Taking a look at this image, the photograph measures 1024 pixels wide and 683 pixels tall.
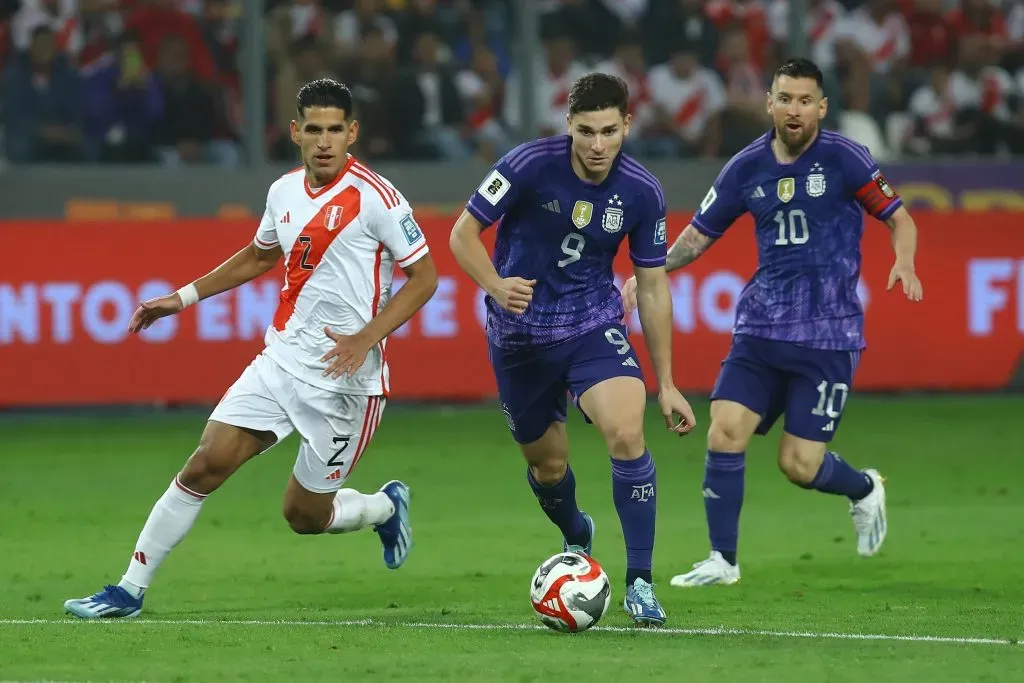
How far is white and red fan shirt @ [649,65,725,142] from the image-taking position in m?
18.2

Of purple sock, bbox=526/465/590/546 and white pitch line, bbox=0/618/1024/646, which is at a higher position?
purple sock, bbox=526/465/590/546

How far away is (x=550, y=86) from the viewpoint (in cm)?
1797

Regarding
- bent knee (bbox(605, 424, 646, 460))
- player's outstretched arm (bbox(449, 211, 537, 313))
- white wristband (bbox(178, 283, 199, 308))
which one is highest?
player's outstretched arm (bbox(449, 211, 537, 313))

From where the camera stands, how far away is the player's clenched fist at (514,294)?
22.5 ft

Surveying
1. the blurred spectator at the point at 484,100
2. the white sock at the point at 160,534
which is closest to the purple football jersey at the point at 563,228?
the white sock at the point at 160,534

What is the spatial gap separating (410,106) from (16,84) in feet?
12.5

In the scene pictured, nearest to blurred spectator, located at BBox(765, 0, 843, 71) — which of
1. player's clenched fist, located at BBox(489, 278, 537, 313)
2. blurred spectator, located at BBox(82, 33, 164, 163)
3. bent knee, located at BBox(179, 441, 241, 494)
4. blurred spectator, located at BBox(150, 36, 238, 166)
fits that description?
blurred spectator, located at BBox(150, 36, 238, 166)

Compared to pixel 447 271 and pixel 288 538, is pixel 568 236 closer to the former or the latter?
pixel 288 538

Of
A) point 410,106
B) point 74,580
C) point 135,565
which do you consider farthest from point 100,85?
point 135,565

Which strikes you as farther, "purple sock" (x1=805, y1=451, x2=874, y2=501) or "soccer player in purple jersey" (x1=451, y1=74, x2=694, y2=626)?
"purple sock" (x1=805, y1=451, x2=874, y2=501)

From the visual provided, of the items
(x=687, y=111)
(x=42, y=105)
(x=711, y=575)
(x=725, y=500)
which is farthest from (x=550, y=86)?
(x=711, y=575)

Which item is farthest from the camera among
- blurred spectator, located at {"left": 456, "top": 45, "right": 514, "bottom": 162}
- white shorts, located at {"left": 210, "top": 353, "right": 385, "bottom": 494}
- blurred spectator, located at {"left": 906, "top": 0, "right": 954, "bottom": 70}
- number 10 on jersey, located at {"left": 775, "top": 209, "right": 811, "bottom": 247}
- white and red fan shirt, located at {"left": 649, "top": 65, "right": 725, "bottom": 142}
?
blurred spectator, located at {"left": 906, "top": 0, "right": 954, "bottom": 70}

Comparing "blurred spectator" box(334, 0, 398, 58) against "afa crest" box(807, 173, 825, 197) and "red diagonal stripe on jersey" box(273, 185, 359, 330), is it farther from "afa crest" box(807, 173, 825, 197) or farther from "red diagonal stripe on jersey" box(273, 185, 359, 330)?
"red diagonal stripe on jersey" box(273, 185, 359, 330)

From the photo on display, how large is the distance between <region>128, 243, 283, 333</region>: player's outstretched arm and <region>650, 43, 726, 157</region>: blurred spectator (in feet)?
35.9
